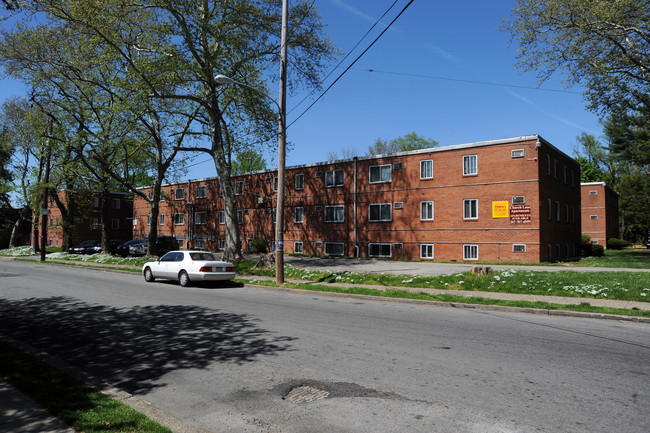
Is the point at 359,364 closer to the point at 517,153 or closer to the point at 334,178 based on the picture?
the point at 517,153

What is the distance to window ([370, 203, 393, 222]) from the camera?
31.5 meters

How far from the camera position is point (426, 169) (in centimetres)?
2977

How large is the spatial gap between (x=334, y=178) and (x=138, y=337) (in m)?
27.7

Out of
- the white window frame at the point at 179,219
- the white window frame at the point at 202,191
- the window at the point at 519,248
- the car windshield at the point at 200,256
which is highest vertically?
the white window frame at the point at 202,191

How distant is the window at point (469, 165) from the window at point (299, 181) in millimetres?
13896

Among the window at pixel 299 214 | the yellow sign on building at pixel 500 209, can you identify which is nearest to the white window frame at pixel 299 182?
the window at pixel 299 214

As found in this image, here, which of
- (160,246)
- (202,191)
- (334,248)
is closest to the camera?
(334,248)

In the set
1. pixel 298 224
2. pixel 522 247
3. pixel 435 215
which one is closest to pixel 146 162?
pixel 298 224

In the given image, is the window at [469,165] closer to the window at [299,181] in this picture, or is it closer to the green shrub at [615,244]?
the window at [299,181]

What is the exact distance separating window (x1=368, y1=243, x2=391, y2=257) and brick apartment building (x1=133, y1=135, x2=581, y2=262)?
74 mm

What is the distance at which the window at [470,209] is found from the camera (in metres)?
27.5

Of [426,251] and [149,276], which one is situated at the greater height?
[426,251]

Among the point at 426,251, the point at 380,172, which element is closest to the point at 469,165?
the point at 426,251

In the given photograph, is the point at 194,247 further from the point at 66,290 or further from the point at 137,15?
the point at 66,290
